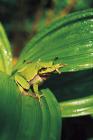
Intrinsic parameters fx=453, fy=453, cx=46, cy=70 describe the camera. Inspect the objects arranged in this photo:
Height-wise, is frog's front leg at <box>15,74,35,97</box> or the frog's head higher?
the frog's head

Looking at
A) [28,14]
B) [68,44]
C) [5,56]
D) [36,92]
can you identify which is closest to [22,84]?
[36,92]

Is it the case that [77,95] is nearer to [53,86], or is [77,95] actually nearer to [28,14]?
[53,86]

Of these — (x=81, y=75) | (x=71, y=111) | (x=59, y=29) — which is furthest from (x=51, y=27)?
(x=71, y=111)

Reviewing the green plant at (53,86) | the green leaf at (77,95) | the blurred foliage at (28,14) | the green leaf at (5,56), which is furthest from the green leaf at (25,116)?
the blurred foliage at (28,14)

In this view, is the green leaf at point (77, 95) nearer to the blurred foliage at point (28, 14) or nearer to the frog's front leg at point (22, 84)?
the frog's front leg at point (22, 84)

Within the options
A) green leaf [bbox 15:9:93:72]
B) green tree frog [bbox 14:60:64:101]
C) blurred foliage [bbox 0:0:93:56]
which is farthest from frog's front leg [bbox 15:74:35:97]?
blurred foliage [bbox 0:0:93:56]

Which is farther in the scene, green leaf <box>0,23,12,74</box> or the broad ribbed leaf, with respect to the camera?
green leaf <box>0,23,12,74</box>

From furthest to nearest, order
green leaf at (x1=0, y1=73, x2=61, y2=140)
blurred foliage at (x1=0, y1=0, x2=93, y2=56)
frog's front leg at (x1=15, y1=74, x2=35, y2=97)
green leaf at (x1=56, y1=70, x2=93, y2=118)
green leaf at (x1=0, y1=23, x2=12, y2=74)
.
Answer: blurred foliage at (x1=0, y1=0, x2=93, y2=56), green leaf at (x1=0, y1=23, x2=12, y2=74), green leaf at (x1=56, y1=70, x2=93, y2=118), frog's front leg at (x1=15, y1=74, x2=35, y2=97), green leaf at (x1=0, y1=73, x2=61, y2=140)

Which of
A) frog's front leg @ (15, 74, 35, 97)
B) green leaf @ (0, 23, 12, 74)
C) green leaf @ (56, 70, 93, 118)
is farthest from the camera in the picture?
green leaf @ (0, 23, 12, 74)

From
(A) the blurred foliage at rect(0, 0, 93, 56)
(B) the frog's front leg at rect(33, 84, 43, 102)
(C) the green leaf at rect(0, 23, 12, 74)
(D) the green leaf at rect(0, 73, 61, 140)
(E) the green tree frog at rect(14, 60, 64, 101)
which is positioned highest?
(A) the blurred foliage at rect(0, 0, 93, 56)

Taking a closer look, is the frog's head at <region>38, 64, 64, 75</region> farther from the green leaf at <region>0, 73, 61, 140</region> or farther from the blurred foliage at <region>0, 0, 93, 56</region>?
the blurred foliage at <region>0, 0, 93, 56</region>
